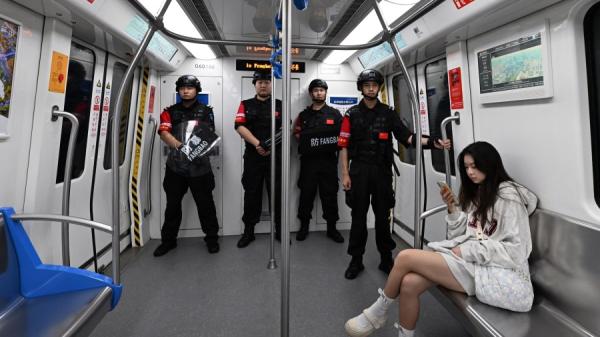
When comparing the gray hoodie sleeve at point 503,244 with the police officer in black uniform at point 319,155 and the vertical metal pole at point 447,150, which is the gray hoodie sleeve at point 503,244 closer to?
the vertical metal pole at point 447,150

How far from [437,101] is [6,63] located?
12.2ft

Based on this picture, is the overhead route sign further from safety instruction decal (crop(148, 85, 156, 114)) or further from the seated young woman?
the seated young woman

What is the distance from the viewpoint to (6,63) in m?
1.88

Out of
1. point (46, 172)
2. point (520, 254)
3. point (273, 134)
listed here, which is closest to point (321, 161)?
point (273, 134)

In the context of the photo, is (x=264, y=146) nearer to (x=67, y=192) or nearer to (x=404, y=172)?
(x=404, y=172)

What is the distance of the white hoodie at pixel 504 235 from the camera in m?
1.74

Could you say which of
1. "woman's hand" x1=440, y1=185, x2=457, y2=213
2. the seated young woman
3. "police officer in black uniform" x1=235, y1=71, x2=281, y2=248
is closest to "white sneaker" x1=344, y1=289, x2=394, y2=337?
the seated young woman

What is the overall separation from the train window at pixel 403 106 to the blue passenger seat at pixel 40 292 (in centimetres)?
351

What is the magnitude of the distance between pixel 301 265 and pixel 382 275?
0.87 metres

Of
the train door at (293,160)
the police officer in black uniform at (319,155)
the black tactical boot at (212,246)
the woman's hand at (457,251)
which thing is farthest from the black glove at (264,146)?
the woman's hand at (457,251)

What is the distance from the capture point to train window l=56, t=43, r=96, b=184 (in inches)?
100

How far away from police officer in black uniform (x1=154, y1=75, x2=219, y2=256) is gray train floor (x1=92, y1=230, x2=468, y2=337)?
0.89 feet

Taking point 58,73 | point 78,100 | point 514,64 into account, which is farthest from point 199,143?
point 514,64

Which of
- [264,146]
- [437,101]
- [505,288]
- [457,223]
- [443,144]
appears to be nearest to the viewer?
[505,288]
